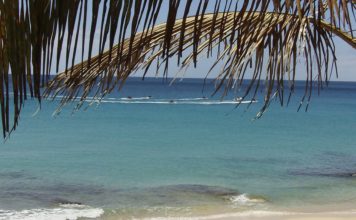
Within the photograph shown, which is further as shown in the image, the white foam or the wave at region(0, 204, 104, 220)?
the white foam

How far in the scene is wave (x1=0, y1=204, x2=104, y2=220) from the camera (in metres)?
9.99

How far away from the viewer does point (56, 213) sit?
1027 centimetres

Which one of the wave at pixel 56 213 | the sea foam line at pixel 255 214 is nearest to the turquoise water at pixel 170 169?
the wave at pixel 56 213

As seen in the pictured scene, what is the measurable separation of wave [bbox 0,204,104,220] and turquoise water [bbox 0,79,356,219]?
0.02 m

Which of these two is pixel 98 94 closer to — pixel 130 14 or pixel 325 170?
pixel 130 14

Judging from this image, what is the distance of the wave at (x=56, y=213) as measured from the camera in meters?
9.99

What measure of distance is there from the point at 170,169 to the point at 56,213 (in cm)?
666

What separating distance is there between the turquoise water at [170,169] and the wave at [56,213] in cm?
2

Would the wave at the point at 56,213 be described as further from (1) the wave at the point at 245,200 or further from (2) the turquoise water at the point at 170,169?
(1) the wave at the point at 245,200

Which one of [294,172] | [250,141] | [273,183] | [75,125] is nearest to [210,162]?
[294,172]

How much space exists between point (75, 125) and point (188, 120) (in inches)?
300

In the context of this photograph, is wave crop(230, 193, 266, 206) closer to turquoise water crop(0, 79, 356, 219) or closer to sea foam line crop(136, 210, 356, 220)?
turquoise water crop(0, 79, 356, 219)

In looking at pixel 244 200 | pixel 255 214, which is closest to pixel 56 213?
pixel 255 214

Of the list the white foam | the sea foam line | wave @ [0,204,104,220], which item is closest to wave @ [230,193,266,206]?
the white foam
